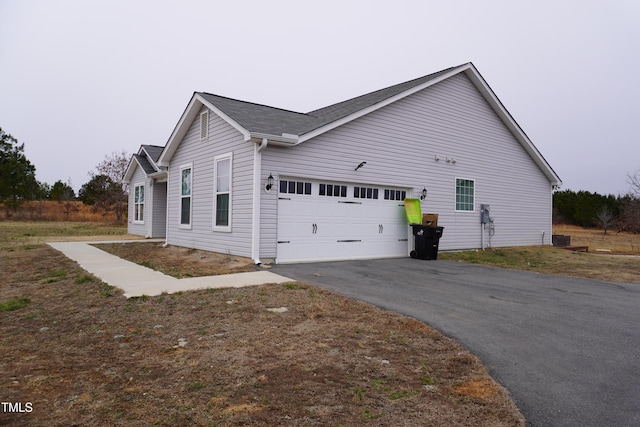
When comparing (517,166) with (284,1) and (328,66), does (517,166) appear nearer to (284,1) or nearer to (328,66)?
(284,1)

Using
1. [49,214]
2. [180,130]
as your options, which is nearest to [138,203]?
[180,130]

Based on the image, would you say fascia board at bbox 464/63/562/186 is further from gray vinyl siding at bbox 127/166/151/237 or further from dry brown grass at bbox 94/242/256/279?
gray vinyl siding at bbox 127/166/151/237

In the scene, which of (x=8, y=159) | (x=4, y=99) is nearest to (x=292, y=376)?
(x=4, y=99)

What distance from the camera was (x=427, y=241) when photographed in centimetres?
1186

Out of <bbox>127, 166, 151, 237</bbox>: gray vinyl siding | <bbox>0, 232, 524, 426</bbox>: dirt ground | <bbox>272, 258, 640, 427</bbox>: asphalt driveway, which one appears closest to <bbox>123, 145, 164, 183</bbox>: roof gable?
<bbox>127, 166, 151, 237</bbox>: gray vinyl siding

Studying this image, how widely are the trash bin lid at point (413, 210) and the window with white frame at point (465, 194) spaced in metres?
2.18

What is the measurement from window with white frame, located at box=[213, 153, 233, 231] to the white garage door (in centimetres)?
168

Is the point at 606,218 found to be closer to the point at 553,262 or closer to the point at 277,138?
the point at 553,262

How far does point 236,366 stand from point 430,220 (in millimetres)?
9469

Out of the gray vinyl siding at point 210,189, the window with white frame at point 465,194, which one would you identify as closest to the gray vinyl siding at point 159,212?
the gray vinyl siding at point 210,189

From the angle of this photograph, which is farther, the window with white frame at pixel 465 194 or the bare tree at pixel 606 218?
the bare tree at pixel 606 218

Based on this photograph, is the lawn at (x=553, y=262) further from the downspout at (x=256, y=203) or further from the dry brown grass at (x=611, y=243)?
the downspout at (x=256, y=203)

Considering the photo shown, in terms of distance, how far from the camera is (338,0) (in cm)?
1605

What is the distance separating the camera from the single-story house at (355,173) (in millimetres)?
9922
